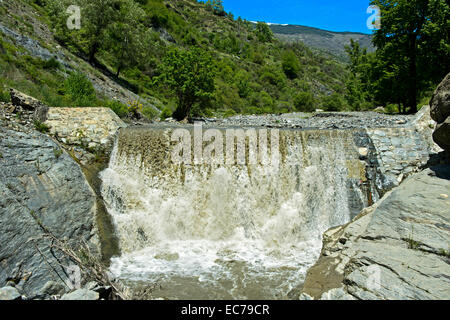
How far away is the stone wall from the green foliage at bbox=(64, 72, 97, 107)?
2854 millimetres

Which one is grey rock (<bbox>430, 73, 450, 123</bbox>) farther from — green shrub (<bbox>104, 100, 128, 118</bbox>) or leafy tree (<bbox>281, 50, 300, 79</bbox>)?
leafy tree (<bbox>281, 50, 300, 79</bbox>)

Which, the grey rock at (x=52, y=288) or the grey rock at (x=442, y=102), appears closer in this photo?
the grey rock at (x=52, y=288)

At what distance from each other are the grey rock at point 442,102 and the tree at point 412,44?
39.7 feet

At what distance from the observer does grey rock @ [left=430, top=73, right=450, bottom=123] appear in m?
5.47

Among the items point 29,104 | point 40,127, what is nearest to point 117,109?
point 29,104

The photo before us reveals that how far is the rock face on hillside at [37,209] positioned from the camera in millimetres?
5363

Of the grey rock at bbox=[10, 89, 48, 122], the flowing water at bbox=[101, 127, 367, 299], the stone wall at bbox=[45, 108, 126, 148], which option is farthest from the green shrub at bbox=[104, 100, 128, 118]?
the flowing water at bbox=[101, 127, 367, 299]

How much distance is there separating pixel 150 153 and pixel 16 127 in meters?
3.81

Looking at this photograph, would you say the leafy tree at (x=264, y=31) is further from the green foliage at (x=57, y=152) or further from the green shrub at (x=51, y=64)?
the green foliage at (x=57, y=152)

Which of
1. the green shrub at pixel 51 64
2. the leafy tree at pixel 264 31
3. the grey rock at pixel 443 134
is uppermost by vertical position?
the leafy tree at pixel 264 31

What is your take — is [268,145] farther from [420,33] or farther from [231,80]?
[231,80]

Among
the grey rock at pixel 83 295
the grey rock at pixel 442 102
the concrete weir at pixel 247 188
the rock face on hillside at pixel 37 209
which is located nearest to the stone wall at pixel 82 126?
the concrete weir at pixel 247 188

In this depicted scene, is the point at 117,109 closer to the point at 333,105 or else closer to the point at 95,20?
the point at 95,20

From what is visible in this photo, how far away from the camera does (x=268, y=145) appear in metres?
9.54
